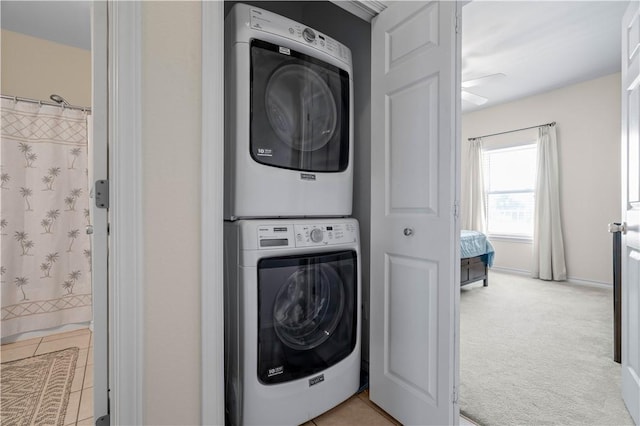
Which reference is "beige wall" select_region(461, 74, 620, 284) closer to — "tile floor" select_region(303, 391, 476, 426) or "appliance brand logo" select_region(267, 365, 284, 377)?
"tile floor" select_region(303, 391, 476, 426)

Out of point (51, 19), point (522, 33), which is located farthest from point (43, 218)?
point (522, 33)

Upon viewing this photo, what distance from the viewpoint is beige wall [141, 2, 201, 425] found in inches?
40.1

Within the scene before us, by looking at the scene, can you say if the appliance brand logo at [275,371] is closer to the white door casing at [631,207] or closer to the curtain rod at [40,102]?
the white door casing at [631,207]

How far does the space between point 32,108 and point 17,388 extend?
2.00 m

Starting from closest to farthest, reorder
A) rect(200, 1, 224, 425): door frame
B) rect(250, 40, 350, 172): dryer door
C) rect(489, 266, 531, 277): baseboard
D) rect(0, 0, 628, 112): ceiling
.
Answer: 1. rect(200, 1, 224, 425): door frame
2. rect(250, 40, 350, 172): dryer door
3. rect(0, 0, 628, 112): ceiling
4. rect(489, 266, 531, 277): baseboard

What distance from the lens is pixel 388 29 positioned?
5.11ft

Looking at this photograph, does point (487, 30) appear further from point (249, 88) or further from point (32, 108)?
point (32, 108)

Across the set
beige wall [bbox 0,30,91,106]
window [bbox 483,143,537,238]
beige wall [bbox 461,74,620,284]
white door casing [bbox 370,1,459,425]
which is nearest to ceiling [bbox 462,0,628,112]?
beige wall [bbox 461,74,620,284]

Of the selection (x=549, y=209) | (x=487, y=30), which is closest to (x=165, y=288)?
(x=487, y=30)

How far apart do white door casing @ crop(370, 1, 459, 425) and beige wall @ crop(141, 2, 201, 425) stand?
0.90m

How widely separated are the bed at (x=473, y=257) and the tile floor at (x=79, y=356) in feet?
11.3

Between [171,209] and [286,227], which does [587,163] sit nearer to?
[286,227]

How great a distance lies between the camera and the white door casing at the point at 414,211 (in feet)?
4.27

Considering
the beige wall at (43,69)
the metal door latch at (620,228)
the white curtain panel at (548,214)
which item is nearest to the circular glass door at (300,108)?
the metal door latch at (620,228)
